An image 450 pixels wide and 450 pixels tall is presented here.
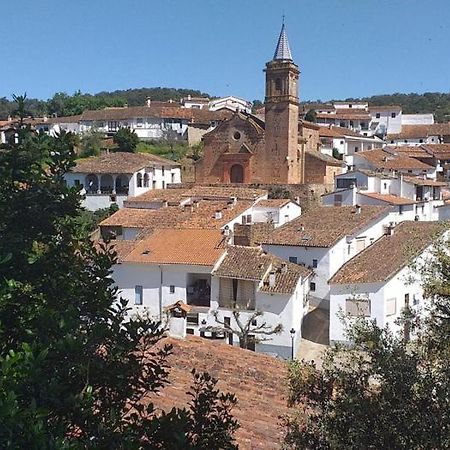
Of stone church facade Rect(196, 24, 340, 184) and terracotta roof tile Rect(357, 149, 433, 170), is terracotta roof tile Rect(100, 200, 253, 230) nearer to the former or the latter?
stone church facade Rect(196, 24, 340, 184)

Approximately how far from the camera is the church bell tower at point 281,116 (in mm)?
44844

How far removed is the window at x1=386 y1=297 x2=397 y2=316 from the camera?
2401 cm

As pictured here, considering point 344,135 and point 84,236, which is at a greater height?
point 344,135

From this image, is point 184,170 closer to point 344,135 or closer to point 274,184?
point 274,184

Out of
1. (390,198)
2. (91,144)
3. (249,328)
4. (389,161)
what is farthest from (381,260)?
(91,144)

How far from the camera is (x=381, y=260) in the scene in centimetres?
2612

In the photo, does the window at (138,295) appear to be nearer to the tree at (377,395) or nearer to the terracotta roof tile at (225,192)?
the terracotta roof tile at (225,192)

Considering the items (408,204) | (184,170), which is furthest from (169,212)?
(184,170)

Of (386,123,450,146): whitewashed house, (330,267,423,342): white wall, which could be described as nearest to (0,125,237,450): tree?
(330,267,423,342): white wall

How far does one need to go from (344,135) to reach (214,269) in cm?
4078

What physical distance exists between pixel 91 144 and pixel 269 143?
732 inches

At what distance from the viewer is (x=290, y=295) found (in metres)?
24.1

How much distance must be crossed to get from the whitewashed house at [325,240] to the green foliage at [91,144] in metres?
27.6

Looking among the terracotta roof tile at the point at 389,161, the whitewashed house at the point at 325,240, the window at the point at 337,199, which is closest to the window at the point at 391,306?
the whitewashed house at the point at 325,240
